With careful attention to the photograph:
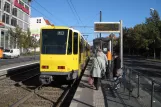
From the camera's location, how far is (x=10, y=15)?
75250mm

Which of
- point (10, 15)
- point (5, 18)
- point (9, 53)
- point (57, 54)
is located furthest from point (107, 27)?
point (10, 15)

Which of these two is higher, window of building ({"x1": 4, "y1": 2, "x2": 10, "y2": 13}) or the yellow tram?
window of building ({"x1": 4, "y1": 2, "x2": 10, "y2": 13})

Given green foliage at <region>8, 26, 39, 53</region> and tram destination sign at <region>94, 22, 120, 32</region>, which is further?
green foliage at <region>8, 26, 39, 53</region>

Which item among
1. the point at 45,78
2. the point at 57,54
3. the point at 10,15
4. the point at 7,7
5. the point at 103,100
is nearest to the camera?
the point at 103,100

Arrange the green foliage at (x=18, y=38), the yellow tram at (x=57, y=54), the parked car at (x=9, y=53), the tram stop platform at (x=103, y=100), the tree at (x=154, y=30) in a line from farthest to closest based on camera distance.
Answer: the green foliage at (x=18, y=38), the tree at (x=154, y=30), the parked car at (x=9, y=53), the yellow tram at (x=57, y=54), the tram stop platform at (x=103, y=100)

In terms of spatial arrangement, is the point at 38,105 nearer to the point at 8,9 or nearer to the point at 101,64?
the point at 101,64

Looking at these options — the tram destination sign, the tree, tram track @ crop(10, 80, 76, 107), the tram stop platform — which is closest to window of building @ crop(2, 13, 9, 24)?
the tree

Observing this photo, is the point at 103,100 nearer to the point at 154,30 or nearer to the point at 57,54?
the point at 57,54

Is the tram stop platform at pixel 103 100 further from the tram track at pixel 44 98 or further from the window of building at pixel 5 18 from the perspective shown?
the window of building at pixel 5 18

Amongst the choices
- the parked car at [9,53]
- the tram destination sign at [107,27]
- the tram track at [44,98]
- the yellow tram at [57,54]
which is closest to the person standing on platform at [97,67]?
the tram track at [44,98]

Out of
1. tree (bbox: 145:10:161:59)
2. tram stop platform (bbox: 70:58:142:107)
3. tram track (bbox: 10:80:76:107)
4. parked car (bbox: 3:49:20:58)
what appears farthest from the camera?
tree (bbox: 145:10:161:59)

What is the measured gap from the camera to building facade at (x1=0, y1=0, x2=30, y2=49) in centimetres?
6976

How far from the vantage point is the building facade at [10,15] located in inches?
2746

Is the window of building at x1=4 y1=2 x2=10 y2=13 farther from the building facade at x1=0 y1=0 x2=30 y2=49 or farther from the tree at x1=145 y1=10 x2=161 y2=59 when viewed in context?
the tree at x1=145 y1=10 x2=161 y2=59
